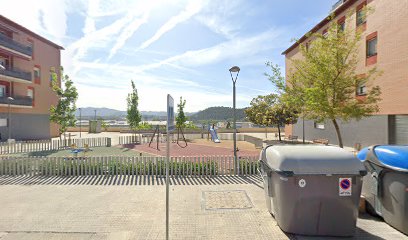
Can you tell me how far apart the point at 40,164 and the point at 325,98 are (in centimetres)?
1289

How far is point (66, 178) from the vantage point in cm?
948

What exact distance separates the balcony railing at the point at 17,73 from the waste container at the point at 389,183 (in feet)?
109

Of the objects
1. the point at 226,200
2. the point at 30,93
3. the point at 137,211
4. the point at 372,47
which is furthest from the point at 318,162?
the point at 30,93

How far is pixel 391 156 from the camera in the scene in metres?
4.98

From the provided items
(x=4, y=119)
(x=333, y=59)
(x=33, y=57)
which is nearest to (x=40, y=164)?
(x=333, y=59)

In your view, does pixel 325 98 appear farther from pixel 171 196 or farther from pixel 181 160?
pixel 171 196

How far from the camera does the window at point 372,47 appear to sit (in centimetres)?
1652

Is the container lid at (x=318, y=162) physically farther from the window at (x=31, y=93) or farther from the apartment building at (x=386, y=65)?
the window at (x=31, y=93)

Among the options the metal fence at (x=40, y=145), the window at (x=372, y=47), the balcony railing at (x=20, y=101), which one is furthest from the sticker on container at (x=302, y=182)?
the balcony railing at (x=20, y=101)

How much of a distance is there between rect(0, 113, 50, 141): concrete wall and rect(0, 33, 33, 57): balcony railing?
765cm

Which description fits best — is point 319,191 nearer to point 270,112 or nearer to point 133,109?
point 270,112

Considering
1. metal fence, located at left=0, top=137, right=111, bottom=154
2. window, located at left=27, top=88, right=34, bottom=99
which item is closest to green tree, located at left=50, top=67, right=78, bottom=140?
metal fence, located at left=0, top=137, right=111, bottom=154

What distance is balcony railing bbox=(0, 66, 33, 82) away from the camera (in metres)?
25.6

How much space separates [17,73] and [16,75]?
0.97ft
